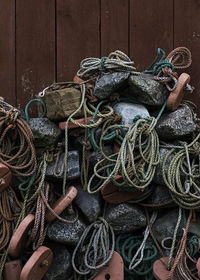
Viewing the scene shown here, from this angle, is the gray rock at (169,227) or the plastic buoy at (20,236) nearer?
the plastic buoy at (20,236)

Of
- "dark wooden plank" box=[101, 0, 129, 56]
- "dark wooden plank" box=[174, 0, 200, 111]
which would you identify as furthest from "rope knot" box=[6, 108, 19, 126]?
"dark wooden plank" box=[174, 0, 200, 111]

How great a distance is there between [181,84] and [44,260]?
1.40 meters

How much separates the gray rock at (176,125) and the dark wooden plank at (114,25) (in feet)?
2.23

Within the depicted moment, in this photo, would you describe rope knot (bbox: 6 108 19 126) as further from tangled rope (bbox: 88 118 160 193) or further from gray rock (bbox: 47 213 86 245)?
gray rock (bbox: 47 213 86 245)

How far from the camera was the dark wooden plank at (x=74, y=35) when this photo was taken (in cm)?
320

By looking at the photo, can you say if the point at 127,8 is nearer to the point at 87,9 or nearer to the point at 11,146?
the point at 87,9

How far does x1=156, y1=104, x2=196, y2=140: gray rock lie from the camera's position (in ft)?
9.16

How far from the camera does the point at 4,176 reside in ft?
8.58

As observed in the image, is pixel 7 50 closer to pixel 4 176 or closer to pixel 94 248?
pixel 4 176

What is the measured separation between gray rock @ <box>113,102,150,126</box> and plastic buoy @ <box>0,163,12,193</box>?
79cm

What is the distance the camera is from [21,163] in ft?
9.14

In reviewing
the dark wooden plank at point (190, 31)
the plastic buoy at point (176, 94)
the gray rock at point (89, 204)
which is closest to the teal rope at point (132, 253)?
the gray rock at point (89, 204)

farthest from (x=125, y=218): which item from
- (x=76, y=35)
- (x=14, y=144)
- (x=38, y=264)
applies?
(x=76, y=35)

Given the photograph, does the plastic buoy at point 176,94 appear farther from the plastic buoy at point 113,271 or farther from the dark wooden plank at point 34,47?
the plastic buoy at point 113,271
